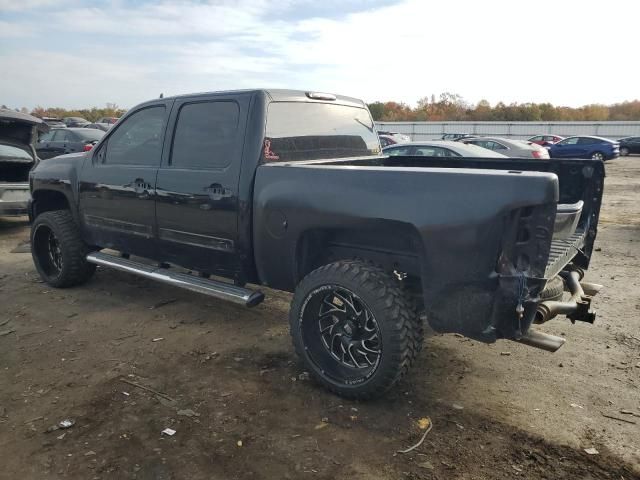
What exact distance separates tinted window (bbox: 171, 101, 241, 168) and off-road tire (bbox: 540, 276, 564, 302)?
230cm

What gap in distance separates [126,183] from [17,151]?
5.26m

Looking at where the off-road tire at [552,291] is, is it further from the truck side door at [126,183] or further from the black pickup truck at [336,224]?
the truck side door at [126,183]

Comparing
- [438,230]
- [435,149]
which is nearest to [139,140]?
[438,230]

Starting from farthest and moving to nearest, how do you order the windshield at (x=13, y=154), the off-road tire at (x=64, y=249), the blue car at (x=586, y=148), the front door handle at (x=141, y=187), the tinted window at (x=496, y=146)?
the blue car at (x=586, y=148) < the tinted window at (x=496, y=146) < the windshield at (x=13, y=154) < the off-road tire at (x=64, y=249) < the front door handle at (x=141, y=187)

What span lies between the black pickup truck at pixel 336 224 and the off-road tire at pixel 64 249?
30 millimetres

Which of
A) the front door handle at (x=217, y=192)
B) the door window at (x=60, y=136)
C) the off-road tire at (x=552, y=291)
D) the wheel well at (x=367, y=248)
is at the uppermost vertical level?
the door window at (x=60, y=136)

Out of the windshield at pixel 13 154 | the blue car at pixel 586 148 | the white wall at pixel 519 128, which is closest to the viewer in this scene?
the windshield at pixel 13 154

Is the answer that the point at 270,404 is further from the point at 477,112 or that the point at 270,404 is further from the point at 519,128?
the point at 477,112

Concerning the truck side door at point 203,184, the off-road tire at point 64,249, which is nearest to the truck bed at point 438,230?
the truck side door at point 203,184

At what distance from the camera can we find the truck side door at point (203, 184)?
12.6ft

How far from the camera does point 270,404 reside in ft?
10.7

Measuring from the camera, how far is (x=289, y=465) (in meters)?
2.67

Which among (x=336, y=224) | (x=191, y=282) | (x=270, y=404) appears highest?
(x=336, y=224)

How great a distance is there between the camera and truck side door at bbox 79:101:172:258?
4438 mm
